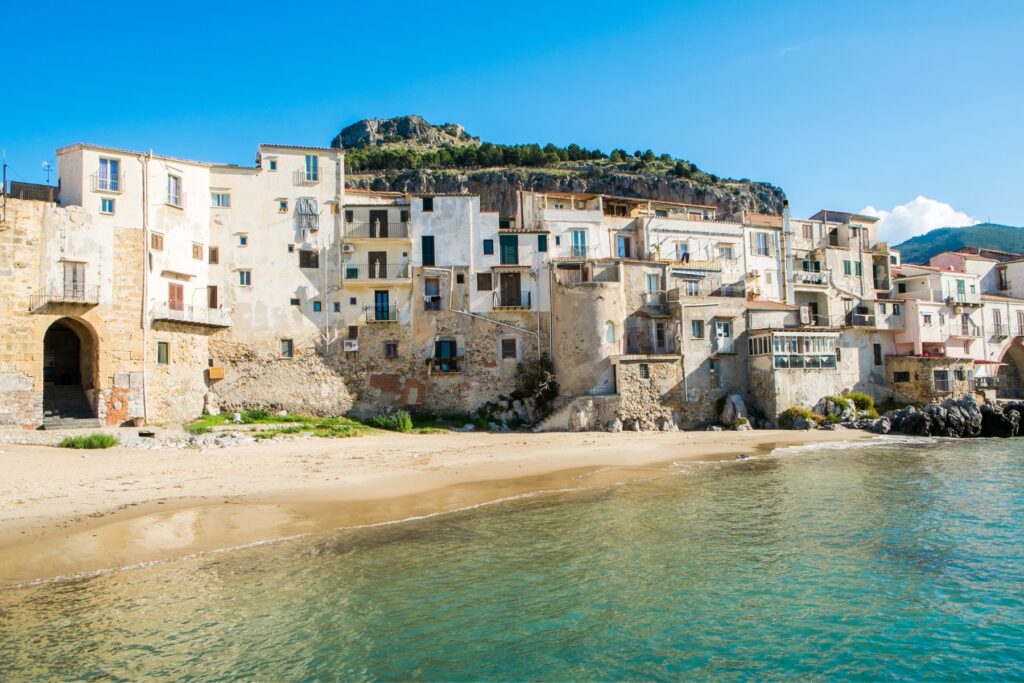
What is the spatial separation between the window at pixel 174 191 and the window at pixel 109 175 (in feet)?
8.03

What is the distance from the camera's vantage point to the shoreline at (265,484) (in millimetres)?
15656

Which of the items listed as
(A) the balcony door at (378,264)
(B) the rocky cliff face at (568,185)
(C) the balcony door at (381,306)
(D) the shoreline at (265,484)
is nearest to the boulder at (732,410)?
(D) the shoreline at (265,484)

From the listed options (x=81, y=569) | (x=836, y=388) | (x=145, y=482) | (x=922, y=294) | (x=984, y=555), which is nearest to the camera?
(x=81, y=569)

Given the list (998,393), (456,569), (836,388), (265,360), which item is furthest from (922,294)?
(456,569)

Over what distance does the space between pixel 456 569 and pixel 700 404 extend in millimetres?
29021

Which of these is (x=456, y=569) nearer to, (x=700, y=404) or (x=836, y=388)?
(x=700, y=404)

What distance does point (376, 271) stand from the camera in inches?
1619

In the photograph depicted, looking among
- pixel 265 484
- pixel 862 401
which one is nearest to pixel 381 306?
pixel 265 484

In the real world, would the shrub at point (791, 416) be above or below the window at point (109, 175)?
below

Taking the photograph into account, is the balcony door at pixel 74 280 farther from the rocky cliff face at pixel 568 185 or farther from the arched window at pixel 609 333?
the rocky cliff face at pixel 568 185

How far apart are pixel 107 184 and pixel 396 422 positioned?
19299mm

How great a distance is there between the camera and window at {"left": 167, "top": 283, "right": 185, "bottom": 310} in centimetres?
3719

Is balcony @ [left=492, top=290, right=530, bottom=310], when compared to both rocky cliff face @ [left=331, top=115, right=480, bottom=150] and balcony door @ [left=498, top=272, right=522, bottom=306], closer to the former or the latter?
balcony door @ [left=498, top=272, right=522, bottom=306]

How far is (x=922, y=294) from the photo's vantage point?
53875mm
